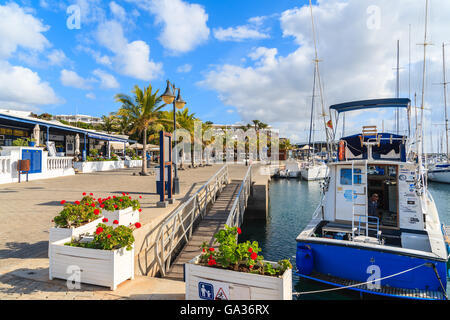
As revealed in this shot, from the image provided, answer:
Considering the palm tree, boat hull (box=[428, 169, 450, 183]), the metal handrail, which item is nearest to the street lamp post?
the metal handrail

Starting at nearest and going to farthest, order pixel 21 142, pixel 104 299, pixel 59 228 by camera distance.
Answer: pixel 104 299 → pixel 59 228 → pixel 21 142

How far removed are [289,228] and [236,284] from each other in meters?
12.9

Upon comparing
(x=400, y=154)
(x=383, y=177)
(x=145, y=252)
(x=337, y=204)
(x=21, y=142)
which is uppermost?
(x=21, y=142)

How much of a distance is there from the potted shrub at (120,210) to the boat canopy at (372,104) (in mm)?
9280

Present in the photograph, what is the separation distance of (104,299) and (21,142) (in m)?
17.8

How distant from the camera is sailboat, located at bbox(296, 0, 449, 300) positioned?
22.4ft

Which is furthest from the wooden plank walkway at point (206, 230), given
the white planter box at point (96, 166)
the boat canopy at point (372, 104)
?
the white planter box at point (96, 166)

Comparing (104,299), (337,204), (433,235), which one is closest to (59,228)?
(104,299)

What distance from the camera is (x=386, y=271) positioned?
6992 mm

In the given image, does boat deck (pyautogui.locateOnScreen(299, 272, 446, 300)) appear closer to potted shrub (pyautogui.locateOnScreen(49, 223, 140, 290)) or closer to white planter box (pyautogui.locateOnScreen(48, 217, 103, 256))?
potted shrub (pyautogui.locateOnScreen(49, 223, 140, 290))

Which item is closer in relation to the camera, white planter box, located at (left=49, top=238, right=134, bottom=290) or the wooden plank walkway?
white planter box, located at (left=49, top=238, right=134, bottom=290)

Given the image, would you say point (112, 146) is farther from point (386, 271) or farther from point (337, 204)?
point (386, 271)

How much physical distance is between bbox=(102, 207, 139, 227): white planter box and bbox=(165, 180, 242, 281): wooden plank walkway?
6.63 ft

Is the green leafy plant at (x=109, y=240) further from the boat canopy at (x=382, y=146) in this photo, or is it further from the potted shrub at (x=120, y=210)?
the boat canopy at (x=382, y=146)
